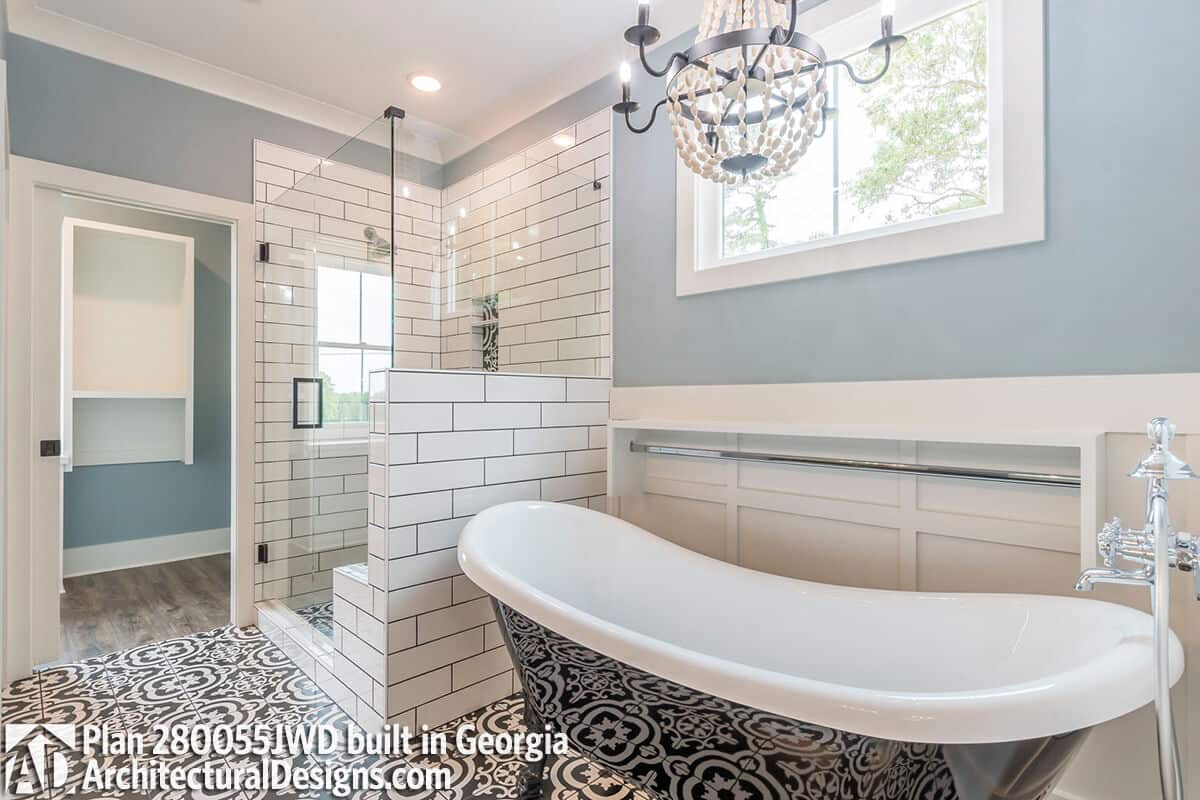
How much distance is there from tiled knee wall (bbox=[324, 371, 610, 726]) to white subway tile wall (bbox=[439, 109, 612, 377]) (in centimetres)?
44

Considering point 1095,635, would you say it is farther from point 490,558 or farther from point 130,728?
point 130,728

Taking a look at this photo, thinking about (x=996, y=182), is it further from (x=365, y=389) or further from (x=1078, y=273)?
(x=365, y=389)

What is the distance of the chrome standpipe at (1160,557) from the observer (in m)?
0.91

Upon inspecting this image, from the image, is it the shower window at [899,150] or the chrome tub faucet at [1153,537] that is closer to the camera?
the chrome tub faucet at [1153,537]

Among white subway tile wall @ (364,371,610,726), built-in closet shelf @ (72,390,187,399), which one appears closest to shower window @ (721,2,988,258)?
white subway tile wall @ (364,371,610,726)

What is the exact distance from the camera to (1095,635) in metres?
1.12

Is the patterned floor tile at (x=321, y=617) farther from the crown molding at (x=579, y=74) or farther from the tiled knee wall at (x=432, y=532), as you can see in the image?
the crown molding at (x=579, y=74)

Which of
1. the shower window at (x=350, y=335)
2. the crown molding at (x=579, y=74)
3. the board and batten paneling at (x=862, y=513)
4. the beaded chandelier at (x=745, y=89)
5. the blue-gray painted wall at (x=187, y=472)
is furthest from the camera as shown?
the blue-gray painted wall at (x=187, y=472)

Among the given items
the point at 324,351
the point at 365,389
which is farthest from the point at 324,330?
the point at 365,389

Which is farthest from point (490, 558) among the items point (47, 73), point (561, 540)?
point (47, 73)

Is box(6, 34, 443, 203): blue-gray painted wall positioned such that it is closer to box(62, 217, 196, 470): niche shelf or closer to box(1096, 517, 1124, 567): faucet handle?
box(62, 217, 196, 470): niche shelf

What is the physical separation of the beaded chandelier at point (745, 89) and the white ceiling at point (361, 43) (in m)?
1.13

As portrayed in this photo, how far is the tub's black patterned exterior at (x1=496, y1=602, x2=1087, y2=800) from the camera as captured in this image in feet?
2.90

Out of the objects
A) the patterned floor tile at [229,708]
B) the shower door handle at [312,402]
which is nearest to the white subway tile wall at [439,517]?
the patterned floor tile at [229,708]
